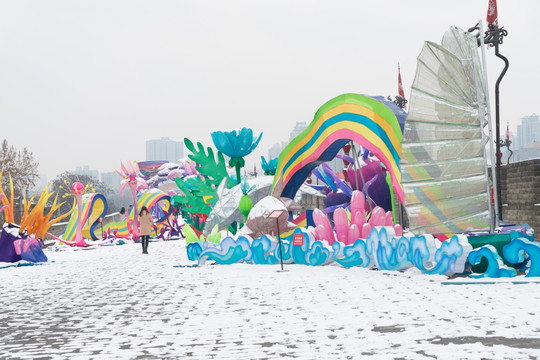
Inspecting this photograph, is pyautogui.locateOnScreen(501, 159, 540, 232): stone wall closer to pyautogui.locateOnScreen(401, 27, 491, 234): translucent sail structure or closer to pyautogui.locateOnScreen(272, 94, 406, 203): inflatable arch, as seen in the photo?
pyautogui.locateOnScreen(272, 94, 406, 203): inflatable arch

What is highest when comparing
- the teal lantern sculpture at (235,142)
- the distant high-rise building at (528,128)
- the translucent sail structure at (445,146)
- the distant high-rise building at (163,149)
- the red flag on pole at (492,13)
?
the distant high-rise building at (163,149)

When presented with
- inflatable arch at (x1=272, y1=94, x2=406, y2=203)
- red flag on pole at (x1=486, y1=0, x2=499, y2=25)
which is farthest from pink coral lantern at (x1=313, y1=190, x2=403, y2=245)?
red flag on pole at (x1=486, y1=0, x2=499, y2=25)

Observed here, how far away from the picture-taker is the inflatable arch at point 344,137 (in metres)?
10.3

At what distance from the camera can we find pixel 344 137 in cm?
1171

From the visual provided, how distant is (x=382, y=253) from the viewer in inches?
356

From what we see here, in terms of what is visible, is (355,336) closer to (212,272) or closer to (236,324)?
(236,324)

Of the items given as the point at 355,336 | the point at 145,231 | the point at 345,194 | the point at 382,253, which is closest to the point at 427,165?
the point at 382,253

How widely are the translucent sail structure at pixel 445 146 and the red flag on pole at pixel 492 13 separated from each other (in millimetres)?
5988

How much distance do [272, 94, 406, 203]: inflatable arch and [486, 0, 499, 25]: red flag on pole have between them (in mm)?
5016

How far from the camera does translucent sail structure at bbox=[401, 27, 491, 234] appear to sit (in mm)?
8508

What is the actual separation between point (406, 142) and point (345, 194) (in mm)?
8009

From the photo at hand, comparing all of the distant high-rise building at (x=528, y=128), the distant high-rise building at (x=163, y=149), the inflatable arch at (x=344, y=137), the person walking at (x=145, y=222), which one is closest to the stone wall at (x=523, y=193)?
the inflatable arch at (x=344, y=137)

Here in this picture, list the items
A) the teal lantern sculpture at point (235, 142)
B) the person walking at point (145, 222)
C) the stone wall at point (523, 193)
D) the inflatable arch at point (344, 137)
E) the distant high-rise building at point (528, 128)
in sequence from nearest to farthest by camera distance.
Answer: the inflatable arch at point (344, 137)
the stone wall at point (523, 193)
the person walking at point (145, 222)
the teal lantern sculpture at point (235, 142)
the distant high-rise building at point (528, 128)

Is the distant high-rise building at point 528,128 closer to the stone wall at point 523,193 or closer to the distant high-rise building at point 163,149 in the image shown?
the distant high-rise building at point 163,149
